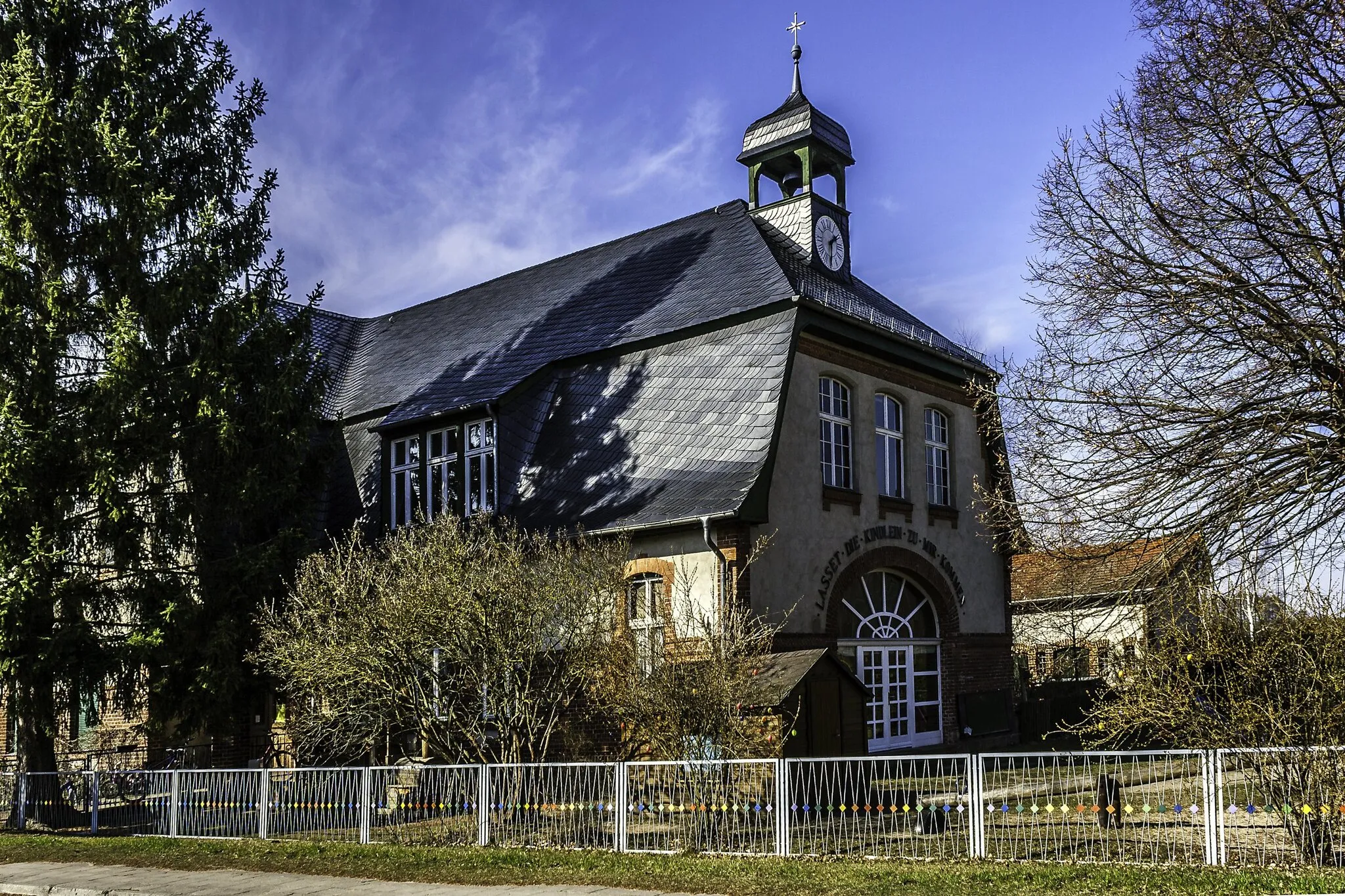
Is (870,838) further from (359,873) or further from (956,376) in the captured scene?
(956,376)

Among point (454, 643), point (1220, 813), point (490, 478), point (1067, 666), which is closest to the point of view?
point (1220, 813)

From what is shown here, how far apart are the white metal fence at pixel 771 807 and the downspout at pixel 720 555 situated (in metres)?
3.25

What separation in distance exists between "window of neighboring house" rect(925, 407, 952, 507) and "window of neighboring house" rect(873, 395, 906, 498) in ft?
2.64

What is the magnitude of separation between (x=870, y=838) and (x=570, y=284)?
50.5 feet

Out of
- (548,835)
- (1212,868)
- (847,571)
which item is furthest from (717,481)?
(1212,868)

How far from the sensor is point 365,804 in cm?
1256

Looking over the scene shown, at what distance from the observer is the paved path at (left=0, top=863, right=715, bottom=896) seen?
9.50 meters

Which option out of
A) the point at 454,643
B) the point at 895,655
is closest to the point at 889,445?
the point at 895,655

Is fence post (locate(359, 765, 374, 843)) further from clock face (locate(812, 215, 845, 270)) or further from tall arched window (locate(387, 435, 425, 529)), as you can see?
clock face (locate(812, 215, 845, 270))

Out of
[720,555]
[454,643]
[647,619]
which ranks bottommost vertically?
[454,643]

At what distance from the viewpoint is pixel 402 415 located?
21312 millimetres

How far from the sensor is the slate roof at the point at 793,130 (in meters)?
23.3

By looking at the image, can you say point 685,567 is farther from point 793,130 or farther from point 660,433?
point 793,130

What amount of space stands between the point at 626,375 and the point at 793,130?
6824mm
